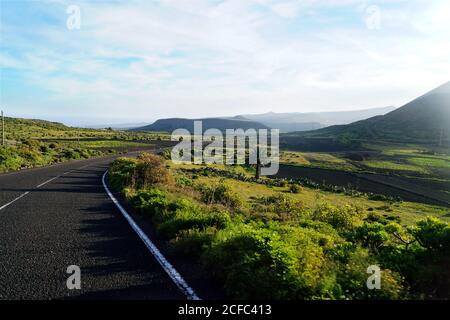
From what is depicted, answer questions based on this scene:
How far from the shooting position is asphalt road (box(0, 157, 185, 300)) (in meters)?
6.05

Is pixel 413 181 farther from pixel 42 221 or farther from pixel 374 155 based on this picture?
pixel 42 221

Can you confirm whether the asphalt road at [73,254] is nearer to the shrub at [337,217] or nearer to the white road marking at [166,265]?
the white road marking at [166,265]

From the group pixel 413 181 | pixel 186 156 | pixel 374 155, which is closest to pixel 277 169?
pixel 186 156

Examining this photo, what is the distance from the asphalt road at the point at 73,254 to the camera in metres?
6.05

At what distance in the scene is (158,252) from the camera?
8.34m

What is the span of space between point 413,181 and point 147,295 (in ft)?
237

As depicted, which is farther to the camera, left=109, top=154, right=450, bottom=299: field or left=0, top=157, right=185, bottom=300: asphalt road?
left=0, top=157, right=185, bottom=300: asphalt road

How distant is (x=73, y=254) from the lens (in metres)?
8.03

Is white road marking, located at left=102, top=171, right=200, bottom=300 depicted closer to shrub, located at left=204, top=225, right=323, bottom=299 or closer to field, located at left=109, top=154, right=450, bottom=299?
field, located at left=109, top=154, right=450, bottom=299
